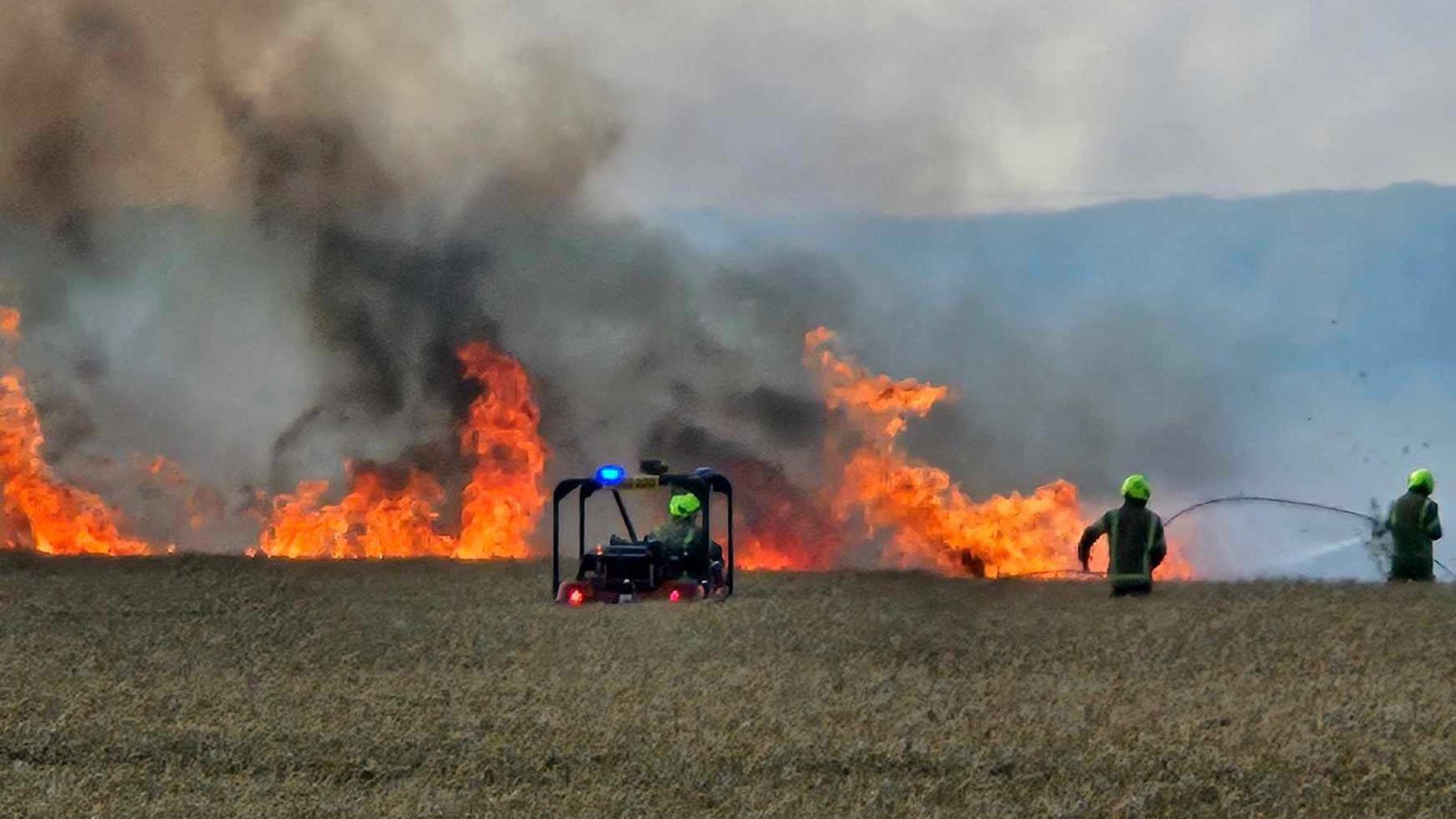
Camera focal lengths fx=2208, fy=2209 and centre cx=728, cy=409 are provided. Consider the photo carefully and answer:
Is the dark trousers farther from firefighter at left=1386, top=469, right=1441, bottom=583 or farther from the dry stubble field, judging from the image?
firefighter at left=1386, top=469, right=1441, bottom=583

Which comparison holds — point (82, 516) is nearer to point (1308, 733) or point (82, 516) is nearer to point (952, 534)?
point (952, 534)

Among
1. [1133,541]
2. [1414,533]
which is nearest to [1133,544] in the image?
[1133,541]

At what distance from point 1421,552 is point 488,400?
15002mm

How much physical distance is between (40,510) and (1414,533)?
59.4 feet

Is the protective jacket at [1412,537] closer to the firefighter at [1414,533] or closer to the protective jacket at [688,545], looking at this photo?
the firefighter at [1414,533]

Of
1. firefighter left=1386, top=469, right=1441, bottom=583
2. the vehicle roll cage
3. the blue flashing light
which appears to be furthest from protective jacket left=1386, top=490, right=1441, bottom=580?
the blue flashing light

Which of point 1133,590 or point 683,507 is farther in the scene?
point 683,507

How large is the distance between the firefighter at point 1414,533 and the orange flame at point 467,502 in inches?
467

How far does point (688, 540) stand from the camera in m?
22.8

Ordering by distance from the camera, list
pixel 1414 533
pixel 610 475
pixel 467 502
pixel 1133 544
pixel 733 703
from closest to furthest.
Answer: pixel 733 703
pixel 610 475
pixel 1133 544
pixel 1414 533
pixel 467 502

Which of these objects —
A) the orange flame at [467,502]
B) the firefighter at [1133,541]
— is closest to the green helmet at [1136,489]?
the firefighter at [1133,541]

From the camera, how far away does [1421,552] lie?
25344mm

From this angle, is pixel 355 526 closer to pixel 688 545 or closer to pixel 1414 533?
pixel 688 545

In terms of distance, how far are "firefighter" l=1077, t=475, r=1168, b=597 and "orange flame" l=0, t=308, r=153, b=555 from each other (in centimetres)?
1428
